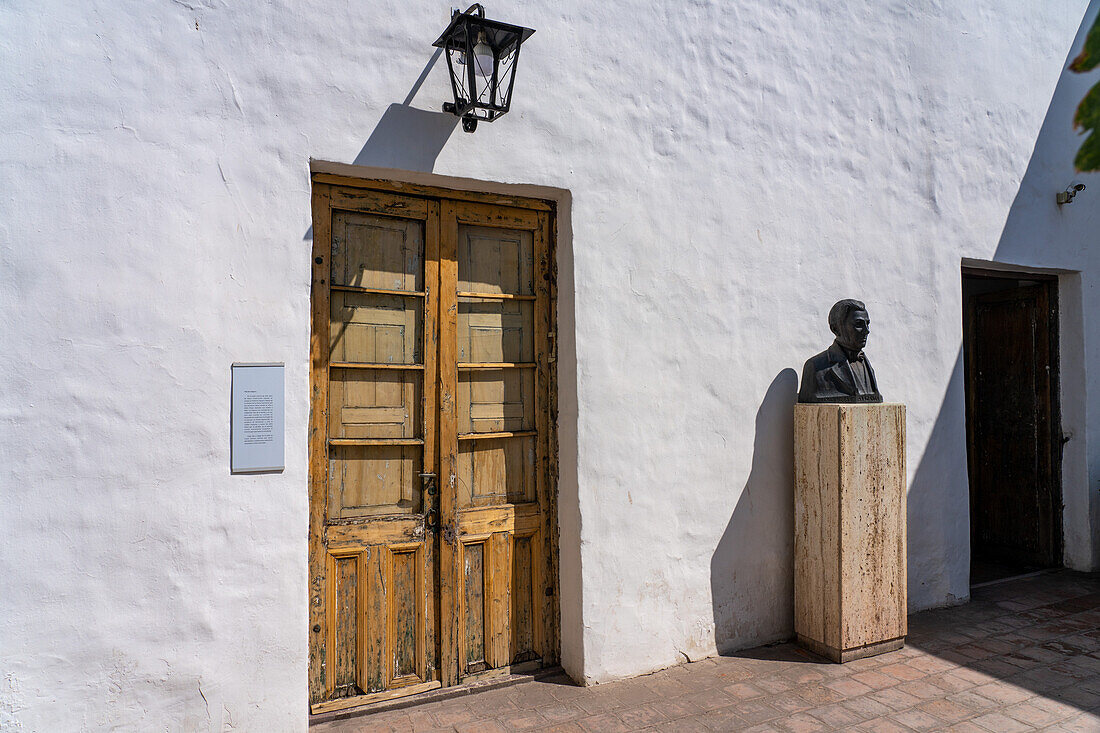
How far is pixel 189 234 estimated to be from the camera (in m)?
2.84

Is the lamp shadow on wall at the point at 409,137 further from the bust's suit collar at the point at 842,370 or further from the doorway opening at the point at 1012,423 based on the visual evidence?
the doorway opening at the point at 1012,423

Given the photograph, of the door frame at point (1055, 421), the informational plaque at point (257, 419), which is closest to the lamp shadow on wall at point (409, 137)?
the informational plaque at point (257, 419)

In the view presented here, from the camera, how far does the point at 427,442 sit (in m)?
3.44

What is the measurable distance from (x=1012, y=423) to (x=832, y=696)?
3.73 m

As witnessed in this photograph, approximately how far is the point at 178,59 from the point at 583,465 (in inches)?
101

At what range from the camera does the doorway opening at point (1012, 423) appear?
5547mm

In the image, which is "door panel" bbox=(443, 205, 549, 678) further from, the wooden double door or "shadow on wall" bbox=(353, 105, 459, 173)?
"shadow on wall" bbox=(353, 105, 459, 173)

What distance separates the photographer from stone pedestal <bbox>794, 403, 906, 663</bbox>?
3766 mm

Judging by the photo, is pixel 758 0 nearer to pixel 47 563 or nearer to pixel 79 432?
pixel 79 432

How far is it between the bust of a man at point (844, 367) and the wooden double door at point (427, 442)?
1.57 meters

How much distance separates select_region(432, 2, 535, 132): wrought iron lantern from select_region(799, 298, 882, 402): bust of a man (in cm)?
228

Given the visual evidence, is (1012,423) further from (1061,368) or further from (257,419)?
(257,419)

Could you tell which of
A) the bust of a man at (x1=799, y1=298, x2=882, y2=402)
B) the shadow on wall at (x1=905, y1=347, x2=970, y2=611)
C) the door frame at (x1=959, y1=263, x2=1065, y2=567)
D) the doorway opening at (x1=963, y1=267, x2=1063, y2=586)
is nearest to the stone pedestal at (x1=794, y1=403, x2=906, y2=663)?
the bust of a man at (x1=799, y1=298, x2=882, y2=402)

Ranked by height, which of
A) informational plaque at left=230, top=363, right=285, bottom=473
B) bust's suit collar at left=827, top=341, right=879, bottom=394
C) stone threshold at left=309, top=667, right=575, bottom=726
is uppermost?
bust's suit collar at left=827, top=341, right=879, bottom=394
